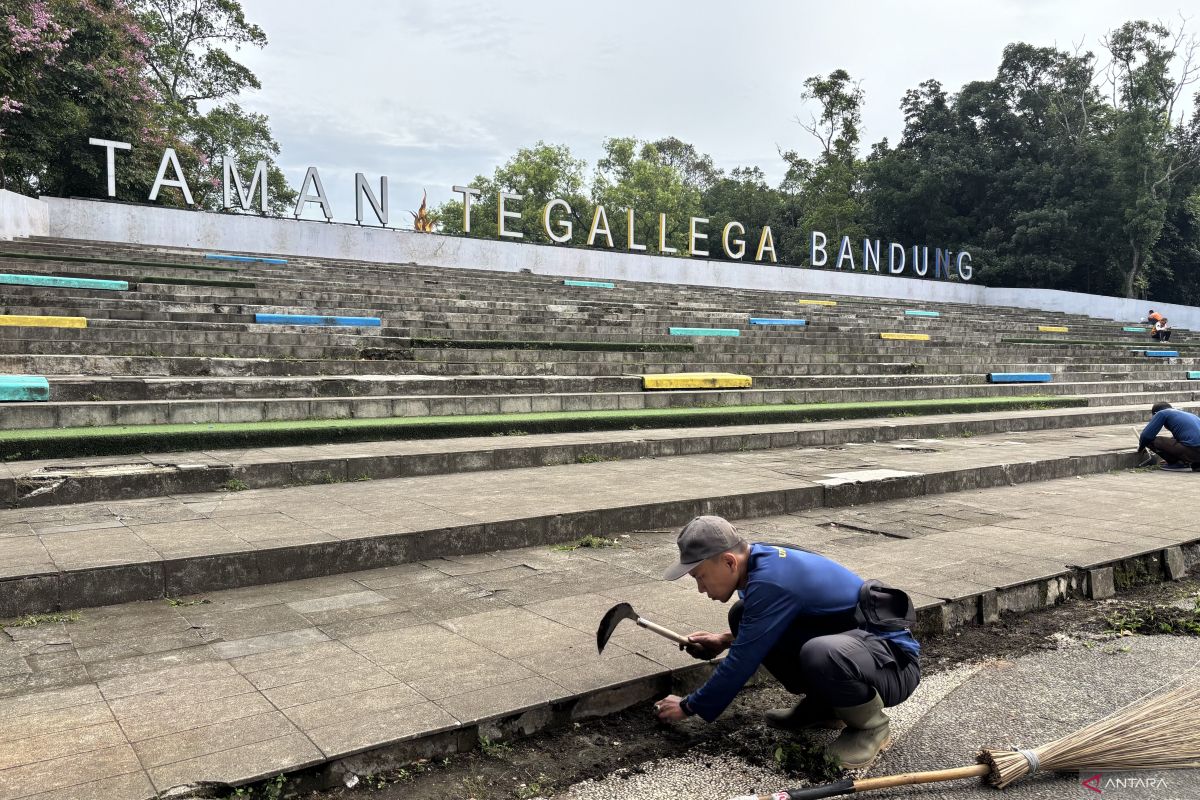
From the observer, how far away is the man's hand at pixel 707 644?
11.3 ft

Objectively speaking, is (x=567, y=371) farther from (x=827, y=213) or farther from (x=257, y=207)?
(x=827, y=213)

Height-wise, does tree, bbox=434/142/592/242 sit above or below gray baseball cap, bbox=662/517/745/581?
above

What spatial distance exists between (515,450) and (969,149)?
1651 inches

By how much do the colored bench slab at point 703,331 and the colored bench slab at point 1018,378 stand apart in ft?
17.0

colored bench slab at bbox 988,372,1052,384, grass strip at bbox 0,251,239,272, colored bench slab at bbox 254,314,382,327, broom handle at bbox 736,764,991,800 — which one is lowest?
broom handle at bbox 736,764,991,800

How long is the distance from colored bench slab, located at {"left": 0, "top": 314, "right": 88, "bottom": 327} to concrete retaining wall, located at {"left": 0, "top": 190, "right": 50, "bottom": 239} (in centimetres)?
973

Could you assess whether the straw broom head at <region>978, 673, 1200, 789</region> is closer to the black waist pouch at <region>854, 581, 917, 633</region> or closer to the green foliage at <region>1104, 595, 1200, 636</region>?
the black waist pouch at <region>854, 581, 917, 633</region>

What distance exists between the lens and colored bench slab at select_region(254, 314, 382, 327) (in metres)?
12.7

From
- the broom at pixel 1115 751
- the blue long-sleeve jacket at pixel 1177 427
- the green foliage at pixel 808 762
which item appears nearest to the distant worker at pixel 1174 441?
the blue long-sleeve jacket at pixel 1177 427

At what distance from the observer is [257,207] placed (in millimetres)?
27062

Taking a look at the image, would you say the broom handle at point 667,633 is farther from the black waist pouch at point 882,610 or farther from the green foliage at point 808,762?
the black waist pouch at point 882,610

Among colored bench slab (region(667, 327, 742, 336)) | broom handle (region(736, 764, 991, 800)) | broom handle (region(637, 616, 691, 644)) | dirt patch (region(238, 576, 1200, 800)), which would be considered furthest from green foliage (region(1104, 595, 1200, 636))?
colored bench slab (region(667, 327, 742, 336))

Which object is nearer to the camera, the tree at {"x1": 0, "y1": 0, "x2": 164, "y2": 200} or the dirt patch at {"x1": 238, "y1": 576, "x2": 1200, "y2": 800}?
the dirt patch at {"x1": 238, "y1": 576, "x2": 1200, "y2": 800}

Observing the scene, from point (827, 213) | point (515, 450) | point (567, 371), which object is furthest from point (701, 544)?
point (827, 213)
